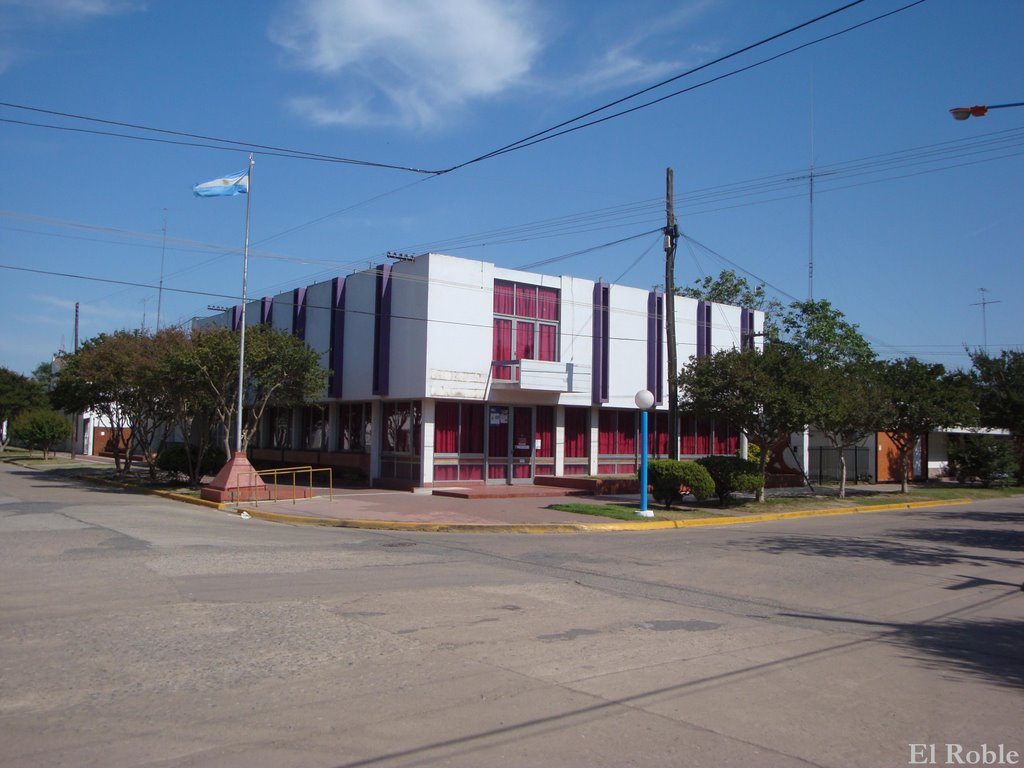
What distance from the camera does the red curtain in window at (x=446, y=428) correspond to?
90.7 ft

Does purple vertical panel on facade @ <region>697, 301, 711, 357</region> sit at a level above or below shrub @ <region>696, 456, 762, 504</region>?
above

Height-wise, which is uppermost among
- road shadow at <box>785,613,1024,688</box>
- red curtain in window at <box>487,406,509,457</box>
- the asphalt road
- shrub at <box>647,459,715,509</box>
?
red curtain in window at <box>487,406,509,457</box>

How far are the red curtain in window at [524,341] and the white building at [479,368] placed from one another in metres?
0.05

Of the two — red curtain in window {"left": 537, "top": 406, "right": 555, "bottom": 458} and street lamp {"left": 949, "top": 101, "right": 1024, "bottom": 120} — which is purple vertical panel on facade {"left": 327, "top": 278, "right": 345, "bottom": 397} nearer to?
red curtain in window {"left": 537, "top": 406, "right": 555, "bottom": 458}

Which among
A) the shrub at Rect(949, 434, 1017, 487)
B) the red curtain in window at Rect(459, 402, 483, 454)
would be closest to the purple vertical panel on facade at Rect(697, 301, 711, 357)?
the red curtain in window at Rect(459, 402, 483, 454)

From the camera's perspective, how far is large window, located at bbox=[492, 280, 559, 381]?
28.6 m

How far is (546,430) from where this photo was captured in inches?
1203

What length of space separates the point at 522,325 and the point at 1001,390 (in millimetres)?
22738

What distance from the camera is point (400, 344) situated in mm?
27766

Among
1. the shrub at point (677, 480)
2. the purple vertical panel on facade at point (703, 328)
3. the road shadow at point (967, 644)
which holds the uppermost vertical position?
the purple vertical panel on facade at point (703, 328)

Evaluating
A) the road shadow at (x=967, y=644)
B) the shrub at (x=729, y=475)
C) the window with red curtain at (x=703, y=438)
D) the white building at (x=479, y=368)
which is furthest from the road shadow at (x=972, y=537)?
the window with red curtain at (x=703, y=438)

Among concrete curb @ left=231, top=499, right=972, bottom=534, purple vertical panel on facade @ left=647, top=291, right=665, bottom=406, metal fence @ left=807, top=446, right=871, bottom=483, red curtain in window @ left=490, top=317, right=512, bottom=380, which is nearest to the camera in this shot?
concrete curb @ left=231, top=499, right=972, bottom=534

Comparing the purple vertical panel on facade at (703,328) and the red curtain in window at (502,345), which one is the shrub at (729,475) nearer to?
the red curtain in window at (502,345)

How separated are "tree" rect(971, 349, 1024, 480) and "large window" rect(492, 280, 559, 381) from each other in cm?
1993
